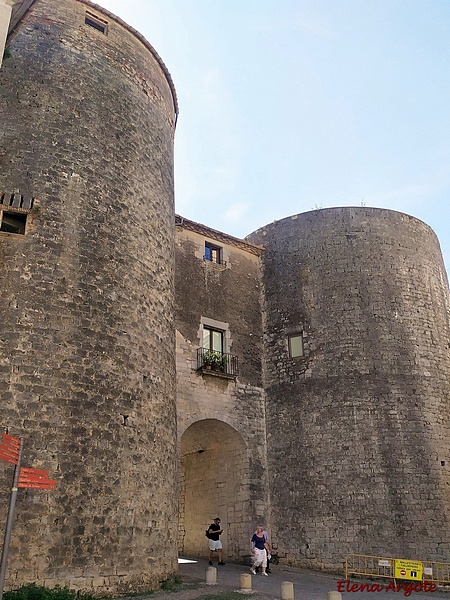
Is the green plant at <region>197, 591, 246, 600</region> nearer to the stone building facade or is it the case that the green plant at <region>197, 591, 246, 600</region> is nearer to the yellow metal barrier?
the stone building facade

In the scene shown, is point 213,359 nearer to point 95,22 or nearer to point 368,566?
point 368,566

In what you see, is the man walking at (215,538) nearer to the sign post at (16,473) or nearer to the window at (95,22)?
the sign post at (16,473)

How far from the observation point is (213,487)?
17875 millimetres

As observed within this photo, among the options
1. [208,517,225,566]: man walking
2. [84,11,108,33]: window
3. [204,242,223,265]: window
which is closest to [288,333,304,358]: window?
[204,242,223,265]: window

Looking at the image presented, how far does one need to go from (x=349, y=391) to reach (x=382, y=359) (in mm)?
1411

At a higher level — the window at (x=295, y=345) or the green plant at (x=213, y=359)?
the window at (x=295, y=345)

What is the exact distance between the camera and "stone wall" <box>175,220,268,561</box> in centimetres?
1659

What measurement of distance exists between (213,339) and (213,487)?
4.53 metres

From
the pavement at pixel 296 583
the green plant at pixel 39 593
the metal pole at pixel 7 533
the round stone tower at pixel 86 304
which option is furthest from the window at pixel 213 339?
the metal pole at pixel 7 533

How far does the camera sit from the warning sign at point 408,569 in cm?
1363

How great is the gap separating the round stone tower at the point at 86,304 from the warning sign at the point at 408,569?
18.0ft

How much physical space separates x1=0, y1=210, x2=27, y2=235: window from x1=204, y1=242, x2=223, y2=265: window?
26.7ft

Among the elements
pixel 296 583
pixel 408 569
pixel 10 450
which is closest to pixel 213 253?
pixel 296 583

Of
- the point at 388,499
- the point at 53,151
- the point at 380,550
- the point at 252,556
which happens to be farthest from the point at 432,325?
the point at 53,151
